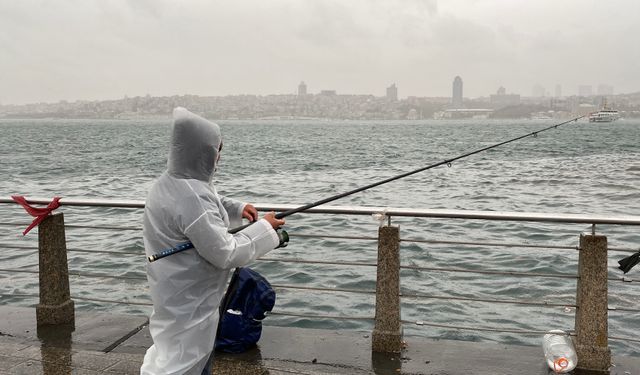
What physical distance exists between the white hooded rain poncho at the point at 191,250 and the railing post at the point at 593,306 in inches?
99.2

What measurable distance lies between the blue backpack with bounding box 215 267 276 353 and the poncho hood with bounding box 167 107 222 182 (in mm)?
1890

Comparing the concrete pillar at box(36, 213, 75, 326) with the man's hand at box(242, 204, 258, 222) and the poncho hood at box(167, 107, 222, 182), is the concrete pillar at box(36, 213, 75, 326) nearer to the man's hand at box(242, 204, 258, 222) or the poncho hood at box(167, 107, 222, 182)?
the man's hand at box(242, 204, 258, 222)

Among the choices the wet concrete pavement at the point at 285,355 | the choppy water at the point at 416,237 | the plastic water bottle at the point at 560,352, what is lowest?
the choppy water at the point at 416,237

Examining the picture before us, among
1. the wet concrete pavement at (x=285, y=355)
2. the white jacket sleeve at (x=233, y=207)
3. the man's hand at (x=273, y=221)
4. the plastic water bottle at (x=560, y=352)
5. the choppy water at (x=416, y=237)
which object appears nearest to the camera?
the man's hand at (x=273, y=221)

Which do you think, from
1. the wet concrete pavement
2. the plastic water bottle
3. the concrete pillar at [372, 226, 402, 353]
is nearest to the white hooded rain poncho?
the wet concrete pavement

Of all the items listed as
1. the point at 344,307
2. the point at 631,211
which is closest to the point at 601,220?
the point at 344,307

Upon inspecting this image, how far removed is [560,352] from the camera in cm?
448

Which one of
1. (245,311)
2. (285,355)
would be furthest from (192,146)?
(285,355)

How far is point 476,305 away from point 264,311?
5341mm

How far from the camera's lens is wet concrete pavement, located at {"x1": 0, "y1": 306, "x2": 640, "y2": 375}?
451cm

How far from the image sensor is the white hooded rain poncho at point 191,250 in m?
2.84

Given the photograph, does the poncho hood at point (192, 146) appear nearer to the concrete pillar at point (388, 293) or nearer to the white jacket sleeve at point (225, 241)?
the white jacket sleeve at point (225, 241)

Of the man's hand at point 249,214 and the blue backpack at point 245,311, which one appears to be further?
the blue backpack at point 245,311

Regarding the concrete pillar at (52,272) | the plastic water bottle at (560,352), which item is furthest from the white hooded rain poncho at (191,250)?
the concrete pillar at (52,272)
